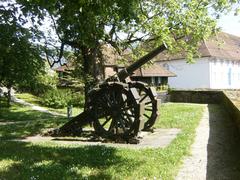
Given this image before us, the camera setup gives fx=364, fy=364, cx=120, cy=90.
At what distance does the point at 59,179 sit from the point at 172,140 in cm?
454

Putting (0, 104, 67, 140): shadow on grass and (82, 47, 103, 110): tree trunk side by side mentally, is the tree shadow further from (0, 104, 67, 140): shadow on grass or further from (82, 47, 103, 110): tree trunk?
(0, 104, 67, 140): shadow on grass

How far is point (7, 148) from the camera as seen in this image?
402 inches

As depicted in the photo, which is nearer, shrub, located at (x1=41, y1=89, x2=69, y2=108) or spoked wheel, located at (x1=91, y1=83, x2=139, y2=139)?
spoked wheel, located at (x1=91, y1=83, x2=139, y2=139)

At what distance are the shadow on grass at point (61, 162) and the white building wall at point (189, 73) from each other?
34.2 m

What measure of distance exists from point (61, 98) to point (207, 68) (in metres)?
20.7

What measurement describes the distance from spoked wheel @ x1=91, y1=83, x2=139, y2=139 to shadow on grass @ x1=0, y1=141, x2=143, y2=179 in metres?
1.56

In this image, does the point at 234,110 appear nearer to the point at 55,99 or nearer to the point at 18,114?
the point at 18,114

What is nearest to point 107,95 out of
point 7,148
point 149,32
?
point 7,148

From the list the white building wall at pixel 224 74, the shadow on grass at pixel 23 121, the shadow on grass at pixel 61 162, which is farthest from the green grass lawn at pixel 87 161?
the white building wall at pixel 224 74

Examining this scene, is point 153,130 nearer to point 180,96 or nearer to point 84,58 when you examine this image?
point 84,58


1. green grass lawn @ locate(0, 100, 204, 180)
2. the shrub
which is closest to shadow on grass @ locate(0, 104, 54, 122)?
the shrub

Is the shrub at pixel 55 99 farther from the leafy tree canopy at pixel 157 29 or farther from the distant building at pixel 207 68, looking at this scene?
the distant building at pixel 207 68

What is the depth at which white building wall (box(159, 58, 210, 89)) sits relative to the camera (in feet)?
141

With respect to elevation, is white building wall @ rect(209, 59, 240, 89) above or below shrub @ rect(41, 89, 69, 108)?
above
